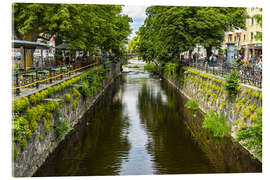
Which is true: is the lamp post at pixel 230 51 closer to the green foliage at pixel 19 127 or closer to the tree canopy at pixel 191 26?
the tree canopy at pixel 191 26

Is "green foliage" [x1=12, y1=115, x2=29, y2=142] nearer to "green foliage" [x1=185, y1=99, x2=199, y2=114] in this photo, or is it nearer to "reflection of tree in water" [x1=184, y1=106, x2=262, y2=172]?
"reflection of tree in water" [x1=184, y1=106, x2=262, y2=172]

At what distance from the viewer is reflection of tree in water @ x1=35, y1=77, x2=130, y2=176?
46.9 feet

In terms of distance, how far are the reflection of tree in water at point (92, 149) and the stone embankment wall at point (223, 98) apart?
244 inches

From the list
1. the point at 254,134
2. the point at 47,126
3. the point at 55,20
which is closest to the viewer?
the point at 254,134

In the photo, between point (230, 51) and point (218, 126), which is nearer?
point (218, 126)

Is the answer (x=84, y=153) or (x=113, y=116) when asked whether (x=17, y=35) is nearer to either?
(x=113, y=116)

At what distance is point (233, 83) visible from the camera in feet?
59.7

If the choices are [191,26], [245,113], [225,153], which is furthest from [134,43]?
[225,153]

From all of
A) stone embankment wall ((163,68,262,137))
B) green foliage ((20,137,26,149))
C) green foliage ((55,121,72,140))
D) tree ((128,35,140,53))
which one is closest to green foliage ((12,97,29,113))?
green foliage ((20,137,26,149))

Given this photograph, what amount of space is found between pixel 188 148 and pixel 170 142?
1386 millimetres

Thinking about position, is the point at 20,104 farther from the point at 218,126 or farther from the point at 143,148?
the point at 218,126

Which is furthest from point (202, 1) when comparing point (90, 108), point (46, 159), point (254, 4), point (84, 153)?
point (90, 108)

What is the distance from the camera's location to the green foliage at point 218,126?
1891 cm

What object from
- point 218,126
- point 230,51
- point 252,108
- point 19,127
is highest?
point 230,51
